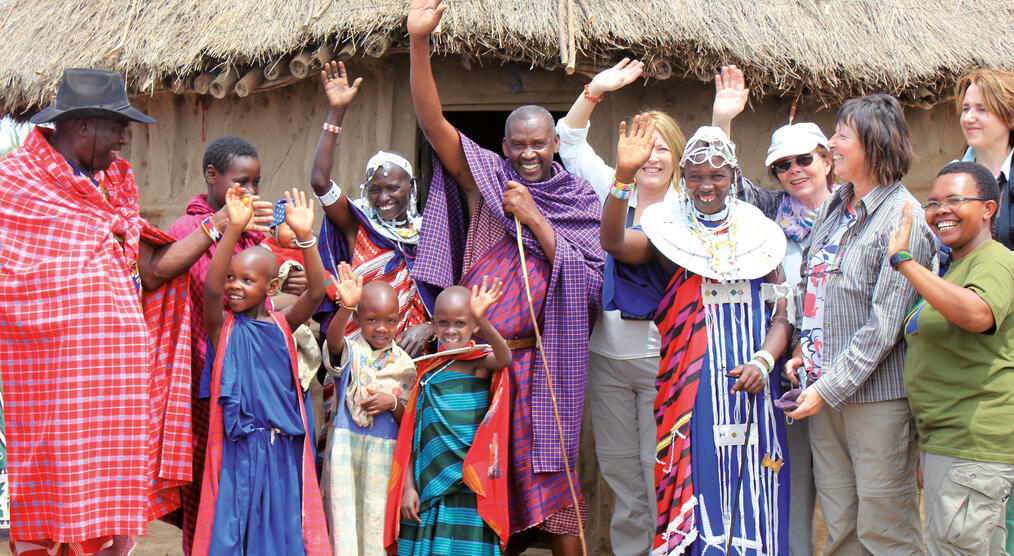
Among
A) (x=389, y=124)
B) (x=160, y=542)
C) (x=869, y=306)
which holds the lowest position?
(x=160, y=542)

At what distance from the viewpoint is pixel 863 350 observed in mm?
3209

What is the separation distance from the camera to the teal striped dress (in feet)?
11.7

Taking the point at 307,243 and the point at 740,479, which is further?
the point at 307,243

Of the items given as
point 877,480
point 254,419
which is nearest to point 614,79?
point 877,480

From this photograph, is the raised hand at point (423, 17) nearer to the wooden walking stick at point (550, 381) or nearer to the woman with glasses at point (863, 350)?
the wooden walking stick at point (550, 381)

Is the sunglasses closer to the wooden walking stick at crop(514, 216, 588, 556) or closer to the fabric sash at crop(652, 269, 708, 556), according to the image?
the fabric sash at crop(652, 269, 708, 556)

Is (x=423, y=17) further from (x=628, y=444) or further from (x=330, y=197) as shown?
(x=628, y=444)

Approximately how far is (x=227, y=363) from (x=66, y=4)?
334 cm

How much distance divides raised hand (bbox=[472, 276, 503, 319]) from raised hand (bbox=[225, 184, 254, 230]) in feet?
2.95

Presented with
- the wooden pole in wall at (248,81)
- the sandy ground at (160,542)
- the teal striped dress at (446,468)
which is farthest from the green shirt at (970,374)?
the sandy ground at (160,542)

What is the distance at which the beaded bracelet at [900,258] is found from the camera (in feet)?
9.74

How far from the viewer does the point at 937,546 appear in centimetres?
303

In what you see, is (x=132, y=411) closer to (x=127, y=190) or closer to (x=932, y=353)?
(x=127, y=190)

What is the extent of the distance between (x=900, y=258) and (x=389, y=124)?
9.72ft
